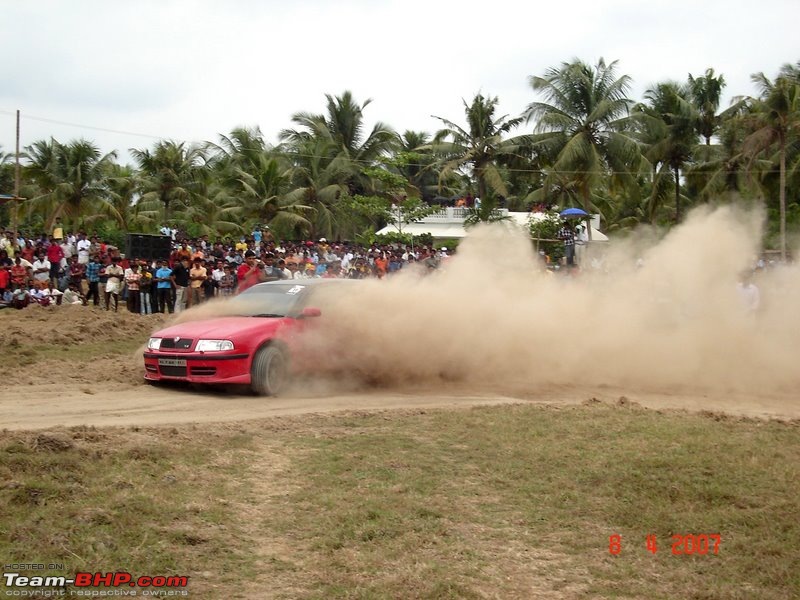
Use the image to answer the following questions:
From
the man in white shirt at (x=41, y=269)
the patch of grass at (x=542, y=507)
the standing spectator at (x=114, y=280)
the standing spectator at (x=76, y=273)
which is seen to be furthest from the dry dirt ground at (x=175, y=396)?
the standing spectator at (x=76, y=273)

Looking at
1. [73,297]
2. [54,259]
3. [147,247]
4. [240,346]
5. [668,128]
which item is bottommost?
[240,346]

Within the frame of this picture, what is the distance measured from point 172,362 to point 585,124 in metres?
32.4

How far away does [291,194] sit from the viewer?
4247 centimetres

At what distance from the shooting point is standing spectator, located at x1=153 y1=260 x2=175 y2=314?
2186cm

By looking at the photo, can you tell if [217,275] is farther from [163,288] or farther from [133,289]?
[133,289]

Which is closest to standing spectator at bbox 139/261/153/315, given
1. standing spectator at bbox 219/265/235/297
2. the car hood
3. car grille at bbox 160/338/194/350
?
standing spectator at bbox 219/265/235/297

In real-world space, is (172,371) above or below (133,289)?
below

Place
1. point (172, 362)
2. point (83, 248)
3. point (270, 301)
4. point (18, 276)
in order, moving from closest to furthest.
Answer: point (172, 362)
point (270, 301)
point (18, 276)
point (83, 248)

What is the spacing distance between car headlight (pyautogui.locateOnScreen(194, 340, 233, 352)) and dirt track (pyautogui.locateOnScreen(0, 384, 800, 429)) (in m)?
0.62

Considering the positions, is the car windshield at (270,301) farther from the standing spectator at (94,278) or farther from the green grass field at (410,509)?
the standing spectator at (94,278)

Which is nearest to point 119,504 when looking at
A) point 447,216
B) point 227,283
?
point 227,283

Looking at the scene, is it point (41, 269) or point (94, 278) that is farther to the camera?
point (41, 269)

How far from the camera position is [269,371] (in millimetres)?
11508

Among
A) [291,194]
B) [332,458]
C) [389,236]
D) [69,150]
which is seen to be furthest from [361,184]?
[332,458]
